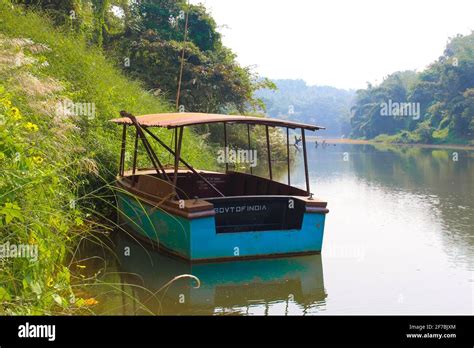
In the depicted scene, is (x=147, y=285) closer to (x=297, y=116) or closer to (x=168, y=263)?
(x=168, y=263)

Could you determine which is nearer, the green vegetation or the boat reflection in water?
the boat reflection in water

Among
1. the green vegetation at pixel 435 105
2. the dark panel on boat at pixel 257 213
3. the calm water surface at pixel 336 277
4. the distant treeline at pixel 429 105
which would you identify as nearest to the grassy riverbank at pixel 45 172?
the calm water surface at pixel 336 277

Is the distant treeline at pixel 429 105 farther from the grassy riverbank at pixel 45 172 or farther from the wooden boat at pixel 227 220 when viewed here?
the wooden boat at pixel 227 220

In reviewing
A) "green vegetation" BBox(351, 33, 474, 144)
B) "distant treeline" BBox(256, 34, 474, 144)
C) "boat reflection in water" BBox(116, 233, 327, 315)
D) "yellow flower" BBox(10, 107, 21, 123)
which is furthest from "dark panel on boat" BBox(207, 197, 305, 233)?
"green vegetation" BBox(351, 33, 474, 144)

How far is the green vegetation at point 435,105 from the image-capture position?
5181cm

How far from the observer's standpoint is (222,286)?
7.64 metres

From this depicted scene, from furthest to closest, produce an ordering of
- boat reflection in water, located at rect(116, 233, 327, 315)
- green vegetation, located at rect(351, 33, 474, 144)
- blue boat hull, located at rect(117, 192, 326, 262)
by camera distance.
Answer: green vegetation, located at rect(351, 33, 474, 144), blue boat hull, located at rect(117, 192, 326, 262), boat reflection in water, located at rect(116, 233, 327, 315)

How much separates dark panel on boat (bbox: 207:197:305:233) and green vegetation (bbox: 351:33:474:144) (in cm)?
3265
